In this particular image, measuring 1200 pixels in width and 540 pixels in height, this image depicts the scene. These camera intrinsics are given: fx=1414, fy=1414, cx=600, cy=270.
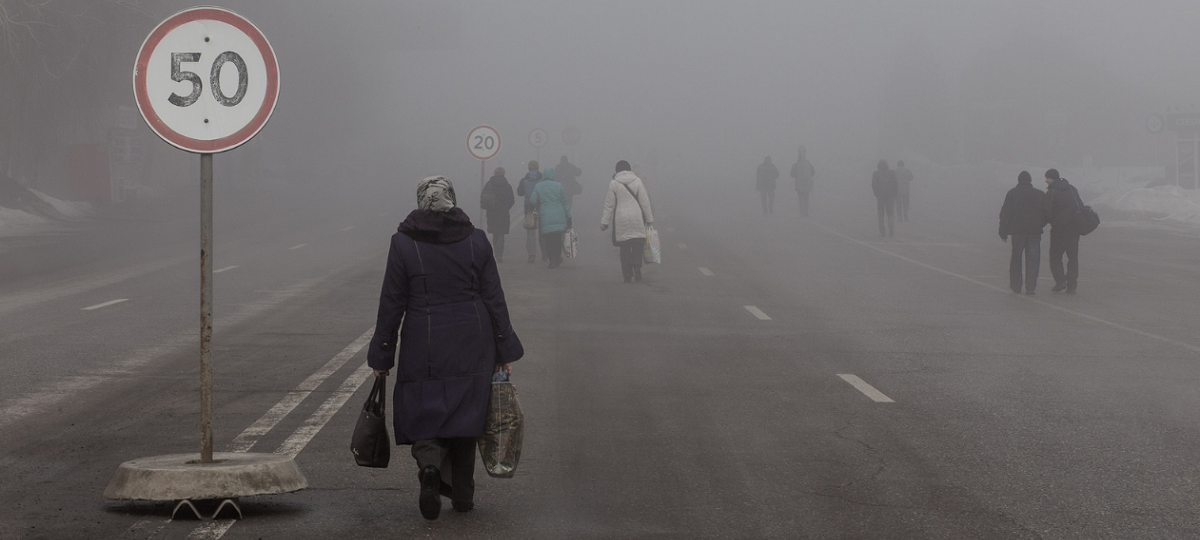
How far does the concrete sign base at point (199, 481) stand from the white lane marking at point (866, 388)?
16.0 feet

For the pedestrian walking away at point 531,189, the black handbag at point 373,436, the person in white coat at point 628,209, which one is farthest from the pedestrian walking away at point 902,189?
the black handbag at point 373,436

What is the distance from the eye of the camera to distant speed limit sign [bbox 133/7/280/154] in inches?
258

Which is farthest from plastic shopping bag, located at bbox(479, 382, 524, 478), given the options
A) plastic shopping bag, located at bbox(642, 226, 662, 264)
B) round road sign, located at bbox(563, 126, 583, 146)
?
round road sign, located at bbox(563, 126, 583, 146)

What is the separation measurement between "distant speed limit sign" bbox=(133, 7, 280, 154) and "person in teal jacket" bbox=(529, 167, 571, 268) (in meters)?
16.6

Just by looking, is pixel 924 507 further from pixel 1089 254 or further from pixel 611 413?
pixel 1089 254

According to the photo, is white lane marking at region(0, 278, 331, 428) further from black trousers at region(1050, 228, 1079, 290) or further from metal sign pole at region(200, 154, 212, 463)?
black trousers at region(1050, 228, 1079, 290)

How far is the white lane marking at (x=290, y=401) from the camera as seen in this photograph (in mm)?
8133

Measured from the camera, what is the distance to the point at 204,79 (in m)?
6.59

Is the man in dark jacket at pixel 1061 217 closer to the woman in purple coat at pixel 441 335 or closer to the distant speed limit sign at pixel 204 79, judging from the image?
the woman in purple coat at pixel 441 335

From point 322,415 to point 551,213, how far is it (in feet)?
47.5

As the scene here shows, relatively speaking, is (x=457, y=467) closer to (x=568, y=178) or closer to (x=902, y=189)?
(x=568, y=178)

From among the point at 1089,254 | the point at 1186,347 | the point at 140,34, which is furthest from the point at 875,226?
the point at 1186,347

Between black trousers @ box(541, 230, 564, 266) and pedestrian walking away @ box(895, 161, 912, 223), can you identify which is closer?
black trousers @ box(541, 230, 564, 266)

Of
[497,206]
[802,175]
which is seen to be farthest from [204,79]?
[802,175]
